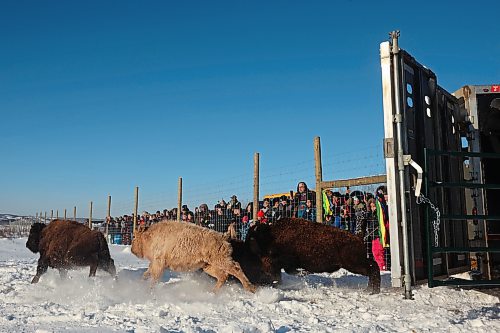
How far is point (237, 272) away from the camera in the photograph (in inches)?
291

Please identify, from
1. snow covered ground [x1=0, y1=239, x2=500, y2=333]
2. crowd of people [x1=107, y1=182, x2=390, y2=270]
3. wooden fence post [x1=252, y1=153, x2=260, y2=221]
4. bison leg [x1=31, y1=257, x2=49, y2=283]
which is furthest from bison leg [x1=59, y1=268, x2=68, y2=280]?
wooden fence post [x1=252, y1=153, x2=260, y2=221]

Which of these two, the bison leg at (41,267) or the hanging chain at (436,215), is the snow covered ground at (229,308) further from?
the hanging chain at (436,215)

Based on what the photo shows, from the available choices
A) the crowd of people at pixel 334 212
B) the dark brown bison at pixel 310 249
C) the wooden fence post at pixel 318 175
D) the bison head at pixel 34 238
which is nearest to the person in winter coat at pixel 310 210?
the crowd of people at pixel 334 212

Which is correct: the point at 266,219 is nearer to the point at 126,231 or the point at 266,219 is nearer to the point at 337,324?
the point at 337,324

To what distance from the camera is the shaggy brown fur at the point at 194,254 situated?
7449 mm

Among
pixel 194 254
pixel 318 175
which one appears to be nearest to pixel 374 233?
pixel 318 175

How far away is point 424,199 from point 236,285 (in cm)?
355

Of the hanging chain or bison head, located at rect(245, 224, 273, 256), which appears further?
bison head, located at rect(245, 224, 273, 256)

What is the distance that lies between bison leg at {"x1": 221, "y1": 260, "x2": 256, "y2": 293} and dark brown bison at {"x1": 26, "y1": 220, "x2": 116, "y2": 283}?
268 centimetres

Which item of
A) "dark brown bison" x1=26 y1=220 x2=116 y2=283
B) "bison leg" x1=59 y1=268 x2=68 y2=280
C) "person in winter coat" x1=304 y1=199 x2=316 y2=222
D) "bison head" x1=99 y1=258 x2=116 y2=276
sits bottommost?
"bison leg" x1=59 y1=268 x2=68 y2=280

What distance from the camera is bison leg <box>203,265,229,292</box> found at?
739 cm

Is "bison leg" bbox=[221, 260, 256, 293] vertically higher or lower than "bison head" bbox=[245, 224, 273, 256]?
lower

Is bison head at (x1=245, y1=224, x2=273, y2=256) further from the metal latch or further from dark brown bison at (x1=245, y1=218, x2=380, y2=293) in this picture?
the metal latch

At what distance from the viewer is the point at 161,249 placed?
7.78 m
